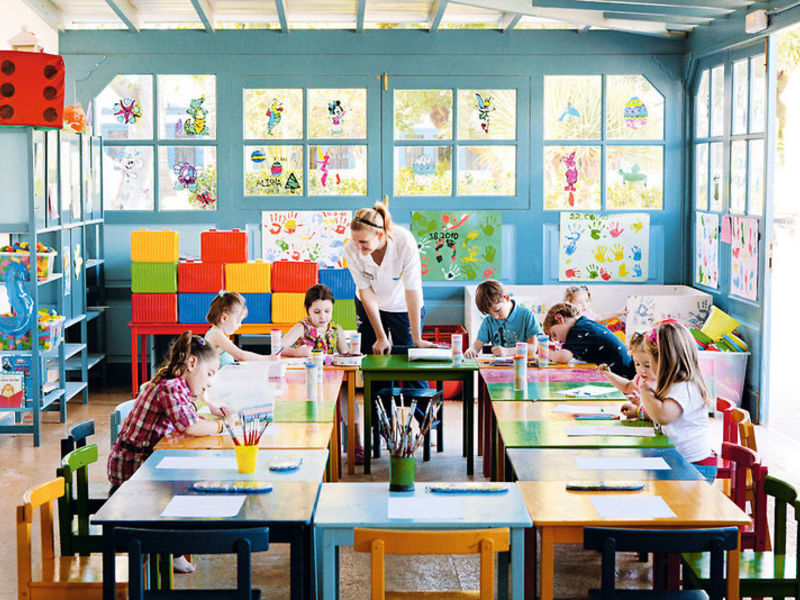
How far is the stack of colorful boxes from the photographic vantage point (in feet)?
29.2

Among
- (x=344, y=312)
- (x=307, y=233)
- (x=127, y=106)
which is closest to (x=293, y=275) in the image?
(x=344, y=312)

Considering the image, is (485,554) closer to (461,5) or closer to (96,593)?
(96,593)

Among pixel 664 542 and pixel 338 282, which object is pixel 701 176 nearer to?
pixel 338 282

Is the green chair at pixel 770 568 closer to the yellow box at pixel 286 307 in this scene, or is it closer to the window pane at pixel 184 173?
the yellow box at pixel 286 307

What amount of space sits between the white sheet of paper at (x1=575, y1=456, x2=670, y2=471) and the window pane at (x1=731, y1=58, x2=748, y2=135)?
500 cm

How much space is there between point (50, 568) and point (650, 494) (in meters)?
2.13

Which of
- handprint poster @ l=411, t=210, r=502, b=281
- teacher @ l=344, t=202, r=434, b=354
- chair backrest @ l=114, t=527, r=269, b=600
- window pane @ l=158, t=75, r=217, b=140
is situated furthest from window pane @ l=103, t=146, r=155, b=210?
chair backrest @ l=114, t=527, r=269, b=600

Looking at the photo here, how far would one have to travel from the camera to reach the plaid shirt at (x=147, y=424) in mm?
4535

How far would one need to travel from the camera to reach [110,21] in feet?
31.8

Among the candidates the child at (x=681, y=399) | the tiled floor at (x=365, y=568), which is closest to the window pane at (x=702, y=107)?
the tiled floor at (x=365, y=568)

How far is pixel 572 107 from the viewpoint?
388 inches

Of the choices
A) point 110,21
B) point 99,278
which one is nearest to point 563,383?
point 99,278

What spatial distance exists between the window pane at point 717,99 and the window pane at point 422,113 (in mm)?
2327

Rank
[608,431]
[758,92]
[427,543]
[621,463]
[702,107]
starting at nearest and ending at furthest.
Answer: [427,543]
[621,463]
[608,431]
[758,92]
[702,107]
